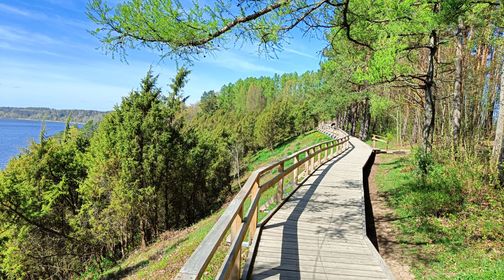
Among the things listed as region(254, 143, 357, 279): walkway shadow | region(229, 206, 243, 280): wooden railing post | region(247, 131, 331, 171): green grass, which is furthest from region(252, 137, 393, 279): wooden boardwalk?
region(247, 131, 331, 171): green grass

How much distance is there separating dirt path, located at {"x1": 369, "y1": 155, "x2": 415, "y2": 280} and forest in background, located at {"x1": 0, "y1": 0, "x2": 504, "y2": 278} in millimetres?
708

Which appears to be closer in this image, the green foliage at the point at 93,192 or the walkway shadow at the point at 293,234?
the walkway shadow at the point at 293,234

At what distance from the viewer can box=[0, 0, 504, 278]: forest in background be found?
15.7ft

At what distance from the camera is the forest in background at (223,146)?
4773 mm

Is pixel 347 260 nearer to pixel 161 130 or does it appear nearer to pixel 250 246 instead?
pixel 250 246

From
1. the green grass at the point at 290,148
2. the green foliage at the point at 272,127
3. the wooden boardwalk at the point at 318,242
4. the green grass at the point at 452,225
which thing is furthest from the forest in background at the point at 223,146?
the green foliage at the point at 272,127

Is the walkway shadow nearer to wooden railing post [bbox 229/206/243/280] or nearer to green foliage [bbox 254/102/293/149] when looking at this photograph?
wooden railing post [bbox 229/206/243/280]

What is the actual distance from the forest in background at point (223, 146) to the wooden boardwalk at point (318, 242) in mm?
2266

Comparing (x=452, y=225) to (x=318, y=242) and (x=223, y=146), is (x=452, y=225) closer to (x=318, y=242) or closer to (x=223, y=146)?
(x=318, y=242)

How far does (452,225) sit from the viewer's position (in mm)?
7809

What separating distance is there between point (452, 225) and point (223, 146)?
34.7 m

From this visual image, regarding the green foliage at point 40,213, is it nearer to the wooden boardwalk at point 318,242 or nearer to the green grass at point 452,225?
the wooden boardwalk at point 318,242

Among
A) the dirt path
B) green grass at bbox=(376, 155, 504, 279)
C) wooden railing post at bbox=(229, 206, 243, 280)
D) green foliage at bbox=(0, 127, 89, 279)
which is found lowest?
green foliage at bbox=(0, 127, 89, 279)

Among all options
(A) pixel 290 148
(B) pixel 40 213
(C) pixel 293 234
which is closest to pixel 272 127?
(A) pixel 290 148
